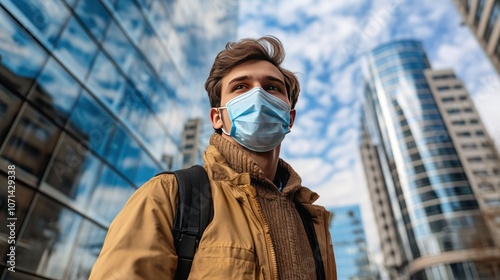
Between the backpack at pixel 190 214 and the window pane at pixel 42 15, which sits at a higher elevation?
the window pane at pixel 42 15

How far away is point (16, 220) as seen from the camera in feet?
18.7

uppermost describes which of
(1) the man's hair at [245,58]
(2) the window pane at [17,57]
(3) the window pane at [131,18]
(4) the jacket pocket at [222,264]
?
(3) the window pane at [131,18]

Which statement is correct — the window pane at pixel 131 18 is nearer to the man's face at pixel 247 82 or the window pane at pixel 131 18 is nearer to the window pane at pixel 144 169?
the window pane at pixel 144 169

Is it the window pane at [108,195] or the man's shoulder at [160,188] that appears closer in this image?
the man's shoulder at [160,188]

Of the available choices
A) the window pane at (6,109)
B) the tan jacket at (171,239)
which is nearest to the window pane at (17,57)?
the window pane at (6,109)

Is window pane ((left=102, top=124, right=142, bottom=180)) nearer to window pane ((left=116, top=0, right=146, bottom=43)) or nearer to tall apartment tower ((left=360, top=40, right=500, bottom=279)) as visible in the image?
window pane ((left=116, top=0, right=146, bottom=43))

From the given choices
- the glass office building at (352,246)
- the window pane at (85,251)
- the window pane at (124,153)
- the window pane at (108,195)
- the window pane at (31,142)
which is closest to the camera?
the window pane at (31,142)

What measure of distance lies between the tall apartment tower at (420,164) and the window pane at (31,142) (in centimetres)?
5096

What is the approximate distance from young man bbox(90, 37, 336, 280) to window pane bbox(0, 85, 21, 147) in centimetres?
547

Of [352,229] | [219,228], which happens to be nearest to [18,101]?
[219,228]

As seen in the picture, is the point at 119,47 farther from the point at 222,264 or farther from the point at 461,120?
the point at 461,120

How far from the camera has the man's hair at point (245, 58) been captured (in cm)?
226

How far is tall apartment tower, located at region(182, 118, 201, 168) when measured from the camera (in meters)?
15.5

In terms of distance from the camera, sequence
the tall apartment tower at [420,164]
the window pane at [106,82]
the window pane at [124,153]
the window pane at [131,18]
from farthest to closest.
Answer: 1. the tall apartment tower at [420,164]
2. the window pane at [131,18]
3. the window pane at [124,153]
4. the window pane at [106,82]
